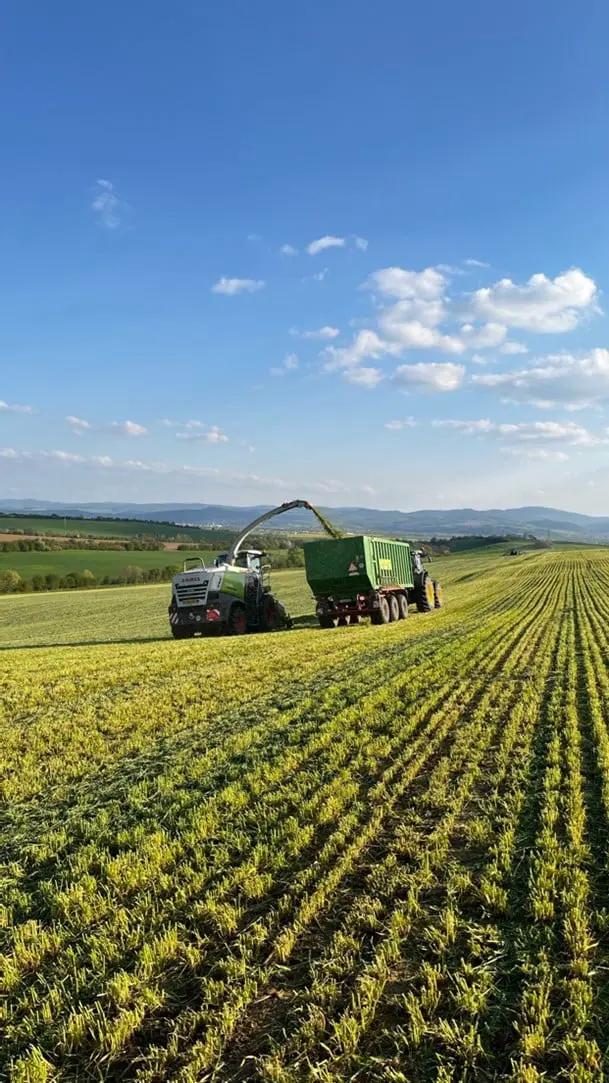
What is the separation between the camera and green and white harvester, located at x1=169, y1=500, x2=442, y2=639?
20.2 meters

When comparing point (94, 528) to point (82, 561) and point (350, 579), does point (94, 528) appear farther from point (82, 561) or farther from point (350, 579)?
point (350, 579)

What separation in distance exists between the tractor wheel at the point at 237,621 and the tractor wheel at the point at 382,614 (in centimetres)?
483

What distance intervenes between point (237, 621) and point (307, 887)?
16.5 meters

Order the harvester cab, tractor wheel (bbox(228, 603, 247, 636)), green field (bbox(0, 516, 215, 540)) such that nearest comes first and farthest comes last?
the harvester cab < tractor wheel (bbox(228, 603, 247, 636)) < green field (bbox(0, 516, 215, 540))

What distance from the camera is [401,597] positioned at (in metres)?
25.8

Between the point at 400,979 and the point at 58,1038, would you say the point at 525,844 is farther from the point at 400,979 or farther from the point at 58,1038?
the point at 58,1038

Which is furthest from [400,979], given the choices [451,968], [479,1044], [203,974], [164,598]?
[164,598]

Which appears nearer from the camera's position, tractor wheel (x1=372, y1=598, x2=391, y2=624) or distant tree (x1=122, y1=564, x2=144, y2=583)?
tractor wheel (x1=372, y1=598, x2=391, y2=624)

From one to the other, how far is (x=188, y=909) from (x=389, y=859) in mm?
1515

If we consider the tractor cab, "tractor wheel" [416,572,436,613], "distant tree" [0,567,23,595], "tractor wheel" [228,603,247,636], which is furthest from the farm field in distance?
"distant tree" [0,567,23,595]

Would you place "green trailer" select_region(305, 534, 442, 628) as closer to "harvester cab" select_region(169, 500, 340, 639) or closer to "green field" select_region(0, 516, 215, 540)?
"harvester cab" select_region(169, 500, 340, 639)

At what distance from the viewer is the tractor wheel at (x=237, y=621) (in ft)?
67.9

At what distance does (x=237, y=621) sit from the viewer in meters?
21.0

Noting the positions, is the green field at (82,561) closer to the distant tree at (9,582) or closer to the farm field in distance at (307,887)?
the distant tree at (9,582)
